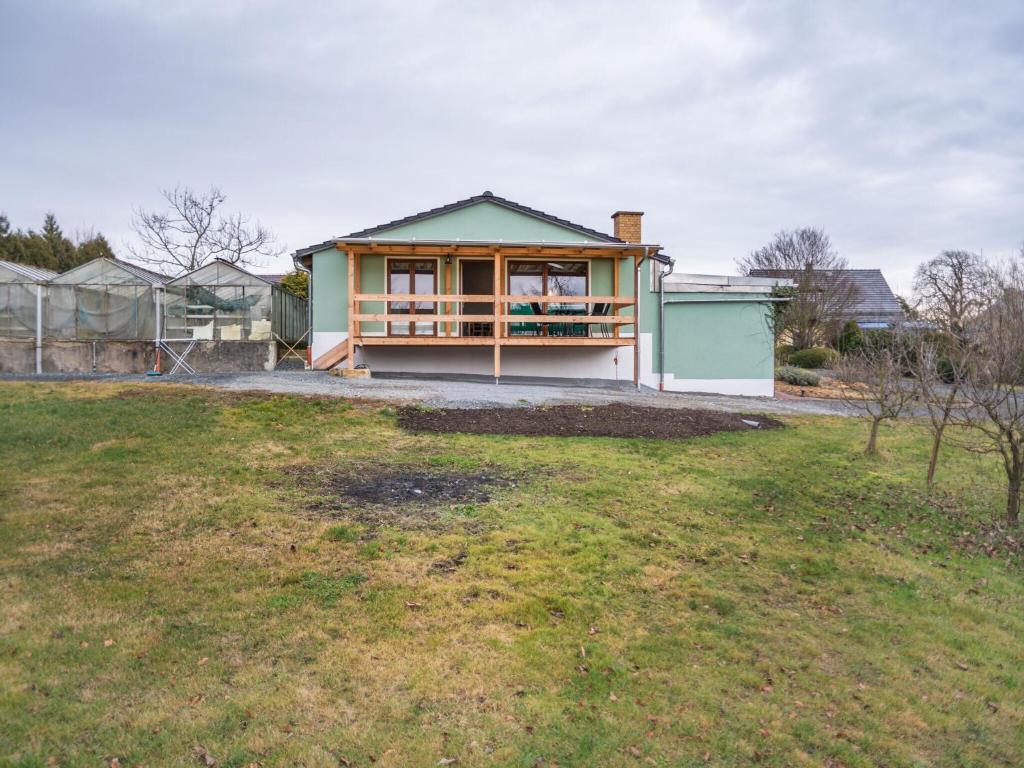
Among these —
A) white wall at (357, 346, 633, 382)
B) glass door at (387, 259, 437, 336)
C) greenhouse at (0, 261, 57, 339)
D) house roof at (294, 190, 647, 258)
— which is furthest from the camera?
house roof at (294, 190, 647, 258)

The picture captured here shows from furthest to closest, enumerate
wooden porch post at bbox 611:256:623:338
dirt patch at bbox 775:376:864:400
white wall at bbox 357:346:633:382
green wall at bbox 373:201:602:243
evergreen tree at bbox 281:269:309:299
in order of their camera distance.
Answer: evergreen tree at bbox 281:269:309:299 → dirt patch at bbox 775:376:864:400 → green wall at bbox 373:201:602:243 → white wall at bbox 357:346:633:382 → wooden porch post at bbox 611:256:623:338

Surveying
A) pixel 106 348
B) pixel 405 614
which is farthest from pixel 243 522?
pixel 106 348

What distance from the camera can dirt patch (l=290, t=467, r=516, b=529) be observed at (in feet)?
20.7

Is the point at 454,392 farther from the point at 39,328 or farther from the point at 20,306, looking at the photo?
the point at 20,306

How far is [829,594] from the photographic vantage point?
523 centimetres

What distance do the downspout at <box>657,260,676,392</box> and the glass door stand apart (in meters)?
6.62

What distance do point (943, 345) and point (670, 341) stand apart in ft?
35.5

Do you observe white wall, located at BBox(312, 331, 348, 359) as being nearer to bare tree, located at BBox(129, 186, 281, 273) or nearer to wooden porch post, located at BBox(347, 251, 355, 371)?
wooden porch post, located at BBox(347, 251, 355, 371)

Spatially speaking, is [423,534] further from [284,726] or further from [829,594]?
[829,594]

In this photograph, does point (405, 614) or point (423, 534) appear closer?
point (405, 614)

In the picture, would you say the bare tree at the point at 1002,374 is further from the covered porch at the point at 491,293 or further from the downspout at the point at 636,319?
the covered porch at the point at 491,293

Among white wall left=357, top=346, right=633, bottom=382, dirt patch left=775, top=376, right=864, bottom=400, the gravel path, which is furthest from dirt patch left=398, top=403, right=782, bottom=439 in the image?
dirt patch left=775, top=376, right=864, bottom=400

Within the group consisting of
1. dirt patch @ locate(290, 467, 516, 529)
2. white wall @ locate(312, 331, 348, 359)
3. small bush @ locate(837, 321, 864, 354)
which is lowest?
dirt patch @ locate(290, 467, 516, 529)

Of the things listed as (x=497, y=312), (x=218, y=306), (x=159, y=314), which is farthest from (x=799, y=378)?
(x=159, y=314)
